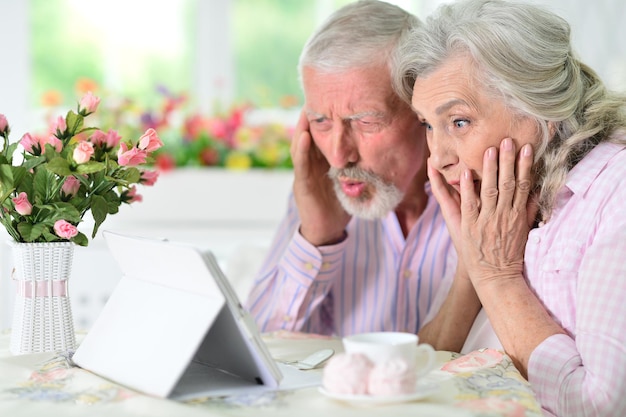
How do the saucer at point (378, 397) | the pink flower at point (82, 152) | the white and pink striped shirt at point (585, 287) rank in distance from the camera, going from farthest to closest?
1. the pink flower at point (82, 152)
2. the white and pink striped shirt at point (585, 287)
3. the saucer at point (378, 397)

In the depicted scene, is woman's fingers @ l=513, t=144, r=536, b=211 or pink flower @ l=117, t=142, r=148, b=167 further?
woman's fingers @ l=513, t=144, r=536, b=211

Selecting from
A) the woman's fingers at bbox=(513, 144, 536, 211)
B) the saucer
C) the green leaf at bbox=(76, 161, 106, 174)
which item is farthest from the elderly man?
the saucer

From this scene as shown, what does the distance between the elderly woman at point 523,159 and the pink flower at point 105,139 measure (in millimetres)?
597

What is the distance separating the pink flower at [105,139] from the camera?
4.95 ft

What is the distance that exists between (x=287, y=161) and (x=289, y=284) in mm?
1644

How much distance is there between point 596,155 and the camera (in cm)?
152

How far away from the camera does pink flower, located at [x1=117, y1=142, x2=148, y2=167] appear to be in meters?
1.44

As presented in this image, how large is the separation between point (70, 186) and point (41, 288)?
0.18 metres

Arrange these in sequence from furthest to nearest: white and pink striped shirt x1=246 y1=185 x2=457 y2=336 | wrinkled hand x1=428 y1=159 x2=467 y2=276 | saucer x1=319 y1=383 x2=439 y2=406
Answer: white and pink striped shirt x1=246 y1=185 x2=457 y2=336 → wrinkled hand x1=428 y1=159 x2=467 y2=276 → saucer x1=319 y1=383 x2=439 y2=406

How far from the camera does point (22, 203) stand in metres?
1.41

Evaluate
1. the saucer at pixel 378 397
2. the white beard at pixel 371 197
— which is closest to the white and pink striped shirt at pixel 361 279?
the white beard at pixel 371 197

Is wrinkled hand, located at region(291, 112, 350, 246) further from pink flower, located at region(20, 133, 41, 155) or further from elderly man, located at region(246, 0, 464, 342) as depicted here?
pink flower, located at region(20, 133, 41, 155)

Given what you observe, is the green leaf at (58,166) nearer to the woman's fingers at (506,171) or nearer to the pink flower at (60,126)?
the pink flower at (60,126)

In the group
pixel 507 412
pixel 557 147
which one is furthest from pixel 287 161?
pixel 507 412
